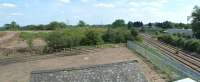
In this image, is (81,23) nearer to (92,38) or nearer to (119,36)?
(119,36)

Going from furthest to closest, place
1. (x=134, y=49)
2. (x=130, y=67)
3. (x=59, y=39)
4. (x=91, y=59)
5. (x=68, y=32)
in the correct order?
1. (x=68, y=32)
2. (x=59, y=39)
3. (x=134, y=49)
4. (x=91, y=59)
5. (x=130, y=67)

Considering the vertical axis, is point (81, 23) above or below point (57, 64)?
above

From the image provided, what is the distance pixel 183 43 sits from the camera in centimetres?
5541

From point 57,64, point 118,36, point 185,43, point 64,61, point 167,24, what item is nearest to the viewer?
point 57,64

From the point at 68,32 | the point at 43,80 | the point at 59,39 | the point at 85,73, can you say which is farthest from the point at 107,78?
the point at 68,32

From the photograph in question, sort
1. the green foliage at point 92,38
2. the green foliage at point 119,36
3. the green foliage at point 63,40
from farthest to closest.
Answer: the green foliage at point 119,36, the green foliage at point 92,38, the green foliage at point 63,40

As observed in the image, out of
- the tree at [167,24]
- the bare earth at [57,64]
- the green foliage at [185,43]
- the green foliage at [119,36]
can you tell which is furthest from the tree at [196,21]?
the tree at [167,24]

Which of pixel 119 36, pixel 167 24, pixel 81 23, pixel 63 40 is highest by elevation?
pixel 81 23

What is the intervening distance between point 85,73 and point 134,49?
28085 mm

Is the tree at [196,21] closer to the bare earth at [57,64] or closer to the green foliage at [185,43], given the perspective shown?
the green foliage at [185,43]

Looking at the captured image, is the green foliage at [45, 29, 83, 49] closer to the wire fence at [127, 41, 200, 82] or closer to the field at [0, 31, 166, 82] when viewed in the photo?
the field at [0, 31, 166, 82]

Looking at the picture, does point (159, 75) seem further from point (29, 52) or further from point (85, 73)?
point (29, 52)

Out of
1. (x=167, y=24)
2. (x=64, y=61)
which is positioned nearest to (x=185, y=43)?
(x=64, y=61)

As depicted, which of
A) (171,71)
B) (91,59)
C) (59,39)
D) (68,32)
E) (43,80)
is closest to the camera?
(43,80)
